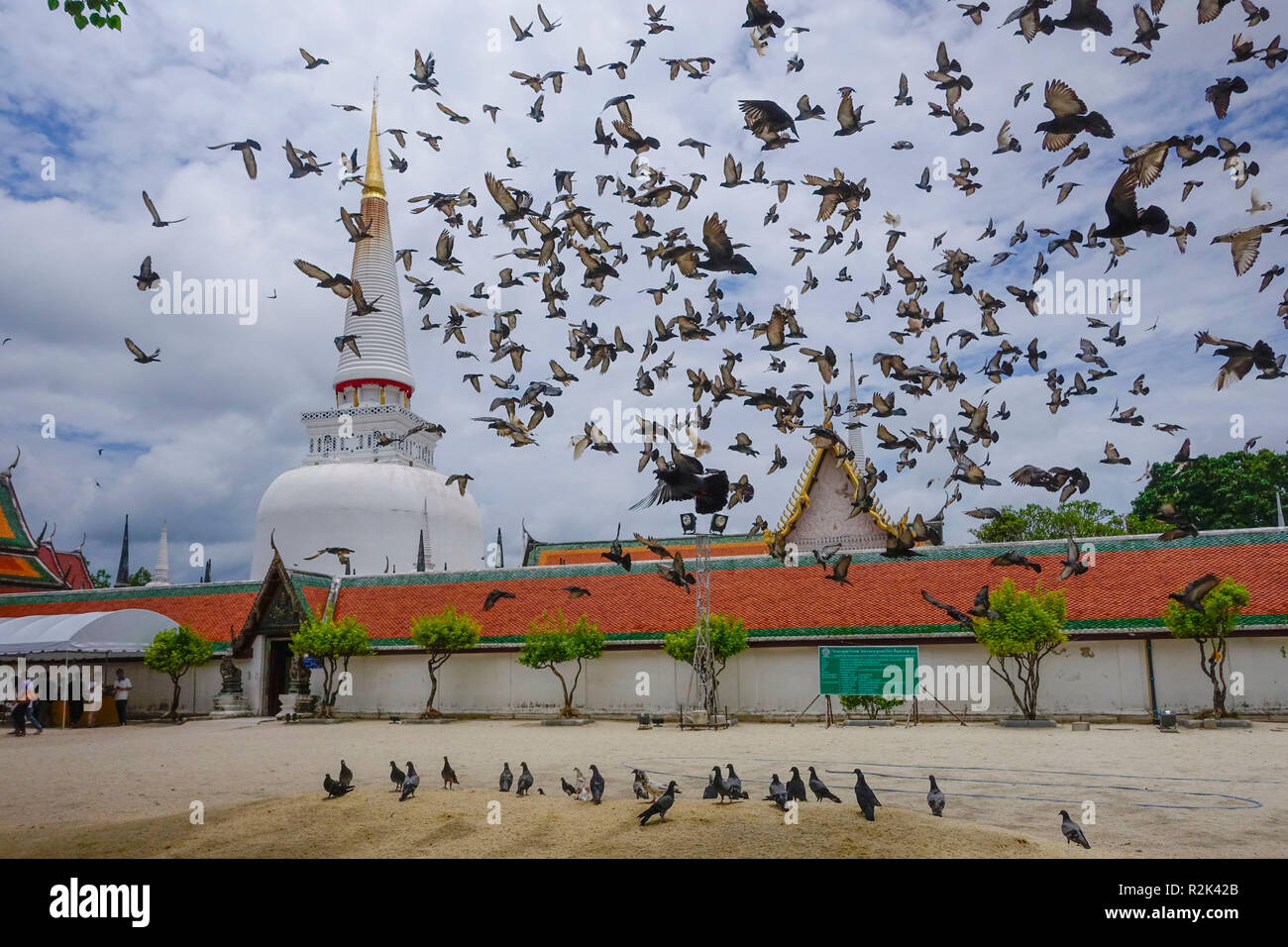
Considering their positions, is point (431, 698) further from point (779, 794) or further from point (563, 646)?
point (779, 794)

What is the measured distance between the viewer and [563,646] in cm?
2812

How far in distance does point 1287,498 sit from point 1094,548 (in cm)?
2783

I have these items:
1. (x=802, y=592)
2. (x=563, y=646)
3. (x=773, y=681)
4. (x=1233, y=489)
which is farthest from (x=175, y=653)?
(x=1233, y=489)

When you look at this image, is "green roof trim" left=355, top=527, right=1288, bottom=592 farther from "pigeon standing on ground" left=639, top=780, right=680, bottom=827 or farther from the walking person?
"pigeon standing on ground" left=639, top=780, right=680, bottom=827

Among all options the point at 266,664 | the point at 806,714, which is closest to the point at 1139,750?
the point at 806,714

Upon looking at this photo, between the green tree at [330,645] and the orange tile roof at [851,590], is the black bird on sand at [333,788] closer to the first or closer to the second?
the orange tile roof at [851,590]

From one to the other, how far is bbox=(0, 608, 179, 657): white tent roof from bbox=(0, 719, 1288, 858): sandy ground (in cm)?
595

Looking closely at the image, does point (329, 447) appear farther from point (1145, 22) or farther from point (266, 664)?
point (1145, 22)

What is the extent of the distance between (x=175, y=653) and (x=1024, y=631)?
27104mm

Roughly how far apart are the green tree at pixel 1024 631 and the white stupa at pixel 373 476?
29.6 meters

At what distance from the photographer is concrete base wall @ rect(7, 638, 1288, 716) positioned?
82.5ft

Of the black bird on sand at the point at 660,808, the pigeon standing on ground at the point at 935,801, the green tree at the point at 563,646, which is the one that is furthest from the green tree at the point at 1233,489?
the black bird on sand at the point at 660,808

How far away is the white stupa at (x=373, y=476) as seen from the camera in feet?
153
